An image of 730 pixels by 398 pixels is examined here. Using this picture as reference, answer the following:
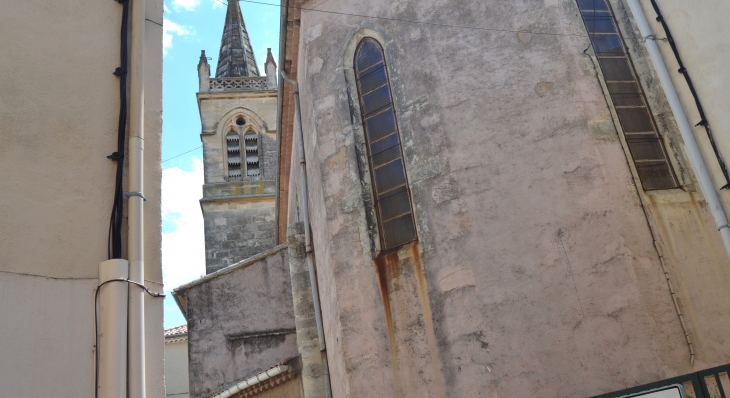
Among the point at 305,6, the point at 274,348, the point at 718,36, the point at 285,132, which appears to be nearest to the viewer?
the point at 718,36

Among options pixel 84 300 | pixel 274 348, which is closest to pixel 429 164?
pixel 84 300

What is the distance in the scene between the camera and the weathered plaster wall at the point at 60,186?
14.2 feet

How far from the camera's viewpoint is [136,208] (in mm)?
4992

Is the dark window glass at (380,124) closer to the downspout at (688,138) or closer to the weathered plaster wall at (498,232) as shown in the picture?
the weathered plaster wall at (498,232)

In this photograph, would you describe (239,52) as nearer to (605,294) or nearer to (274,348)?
(274,348)

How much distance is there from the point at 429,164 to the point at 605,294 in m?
2.57

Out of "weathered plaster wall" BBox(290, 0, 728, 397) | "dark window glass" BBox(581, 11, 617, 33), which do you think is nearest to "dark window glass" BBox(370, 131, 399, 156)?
"weathered plaster wall" BBox(290, 0, 728, 397)

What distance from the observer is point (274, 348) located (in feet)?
54.0

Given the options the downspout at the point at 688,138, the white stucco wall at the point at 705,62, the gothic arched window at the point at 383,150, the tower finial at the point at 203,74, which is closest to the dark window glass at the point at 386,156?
the gothic arched window at the point at 383,150

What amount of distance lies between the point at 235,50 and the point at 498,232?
28820 millimetres

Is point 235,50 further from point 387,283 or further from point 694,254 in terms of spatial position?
point 694,254

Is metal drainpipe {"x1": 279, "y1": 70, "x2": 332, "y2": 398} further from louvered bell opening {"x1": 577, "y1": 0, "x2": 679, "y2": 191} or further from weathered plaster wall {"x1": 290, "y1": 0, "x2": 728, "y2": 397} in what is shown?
louvered bell opening {"x1": 577, "y1": 0, "x2": 679, "y2": 191}

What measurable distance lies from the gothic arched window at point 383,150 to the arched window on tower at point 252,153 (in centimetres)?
1980

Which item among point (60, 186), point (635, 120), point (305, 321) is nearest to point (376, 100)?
point (635, 120)
